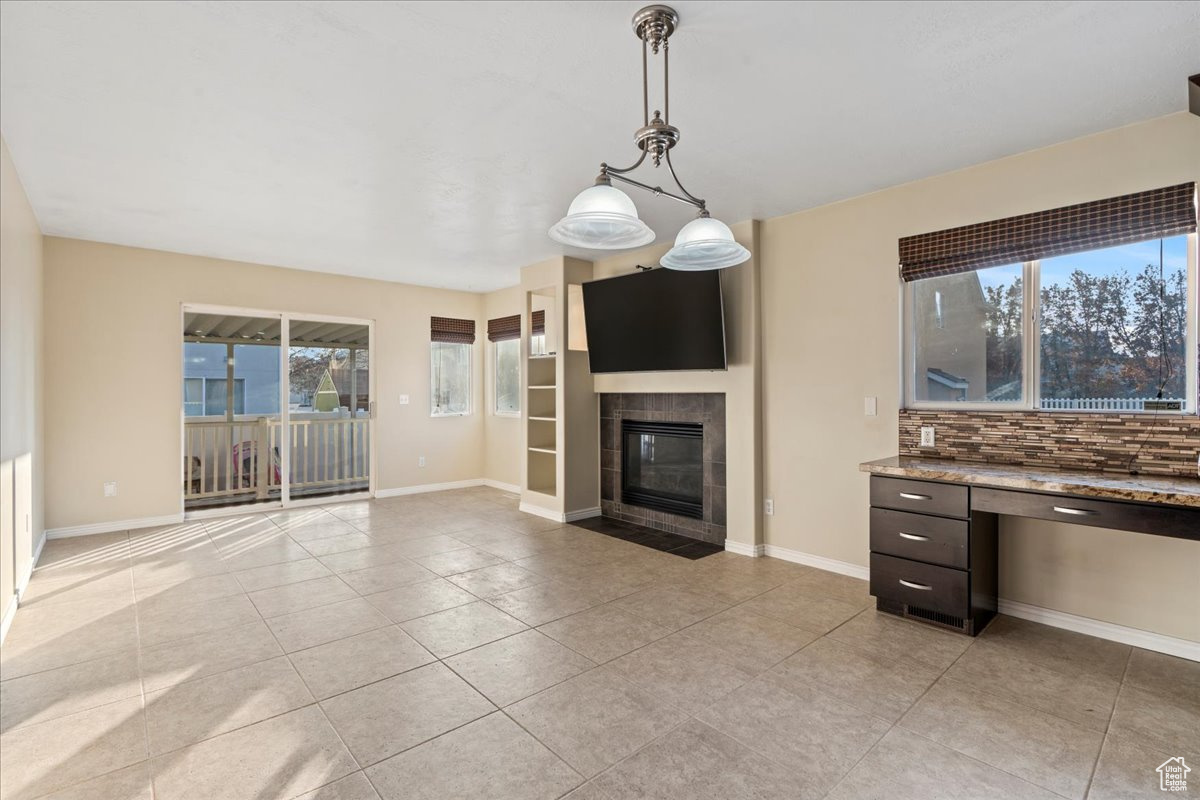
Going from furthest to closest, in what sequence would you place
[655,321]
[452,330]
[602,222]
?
[452,330], [655,321], [602,222]

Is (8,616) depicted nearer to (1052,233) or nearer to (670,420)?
(670,420)

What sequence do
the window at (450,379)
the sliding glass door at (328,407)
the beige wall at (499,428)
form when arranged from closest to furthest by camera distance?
the sliding glass door at (328,407)
the beige wall at (499,428)
the window at (450,379)

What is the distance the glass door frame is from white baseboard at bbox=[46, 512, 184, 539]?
12 centimetres

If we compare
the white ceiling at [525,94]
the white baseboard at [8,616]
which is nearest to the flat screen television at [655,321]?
the white ceiling at [525,94]

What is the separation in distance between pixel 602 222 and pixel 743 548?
311 centimetres

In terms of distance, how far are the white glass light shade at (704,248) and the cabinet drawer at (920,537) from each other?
5.54 feet

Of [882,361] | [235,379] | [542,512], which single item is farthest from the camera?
[235,379]

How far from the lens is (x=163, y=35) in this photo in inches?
83.1

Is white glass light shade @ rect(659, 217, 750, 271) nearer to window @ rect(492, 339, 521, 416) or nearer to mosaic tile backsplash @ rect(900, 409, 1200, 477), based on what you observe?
mosaic tile backsplash @ rect(900, 409, 1200, 477)

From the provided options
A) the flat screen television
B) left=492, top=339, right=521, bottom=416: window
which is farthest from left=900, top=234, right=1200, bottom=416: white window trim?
left=492, top=339, right=521, bottom=416: window

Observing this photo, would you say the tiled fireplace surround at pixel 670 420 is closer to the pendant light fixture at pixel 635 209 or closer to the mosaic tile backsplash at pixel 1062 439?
the mosaic tile backsplash at pixel 1062 439

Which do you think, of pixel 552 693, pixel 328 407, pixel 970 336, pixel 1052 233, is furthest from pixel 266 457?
pixel 1052 233

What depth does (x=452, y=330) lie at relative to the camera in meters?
7.31

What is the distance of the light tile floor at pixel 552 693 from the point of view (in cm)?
188
